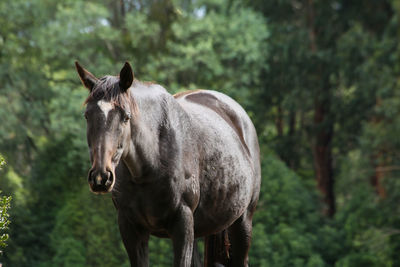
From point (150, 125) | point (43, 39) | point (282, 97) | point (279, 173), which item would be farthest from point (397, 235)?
point (150, 125)

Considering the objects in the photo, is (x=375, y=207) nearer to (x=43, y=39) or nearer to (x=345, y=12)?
(x=345, y=12)

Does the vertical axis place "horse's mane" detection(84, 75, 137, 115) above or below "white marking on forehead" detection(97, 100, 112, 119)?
above

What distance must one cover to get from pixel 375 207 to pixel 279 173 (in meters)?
3.07

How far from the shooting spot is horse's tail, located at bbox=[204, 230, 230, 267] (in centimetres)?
474

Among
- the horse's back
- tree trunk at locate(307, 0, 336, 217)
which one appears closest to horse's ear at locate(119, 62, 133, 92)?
the horse's back

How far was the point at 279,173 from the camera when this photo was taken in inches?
765

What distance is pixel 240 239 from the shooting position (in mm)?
4750

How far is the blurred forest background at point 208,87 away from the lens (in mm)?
18109

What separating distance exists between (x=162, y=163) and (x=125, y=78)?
1.90 feet

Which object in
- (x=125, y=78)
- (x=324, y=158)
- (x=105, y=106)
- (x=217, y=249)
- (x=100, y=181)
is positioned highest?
(x=125, y=78)

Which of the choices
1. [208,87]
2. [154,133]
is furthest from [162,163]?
[208,87]

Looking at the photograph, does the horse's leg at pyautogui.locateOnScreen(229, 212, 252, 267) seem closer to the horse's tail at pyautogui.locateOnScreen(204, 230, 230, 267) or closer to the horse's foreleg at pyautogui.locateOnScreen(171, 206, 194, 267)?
the horse's tail at pyautogui.locateOnScreen(204, 230, 230, 267)

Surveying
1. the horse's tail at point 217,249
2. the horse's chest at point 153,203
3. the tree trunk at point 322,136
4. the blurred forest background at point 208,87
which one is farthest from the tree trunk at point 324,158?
the horse's chest at point 153,203

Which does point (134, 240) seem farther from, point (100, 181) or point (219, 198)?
point (100, 181)
